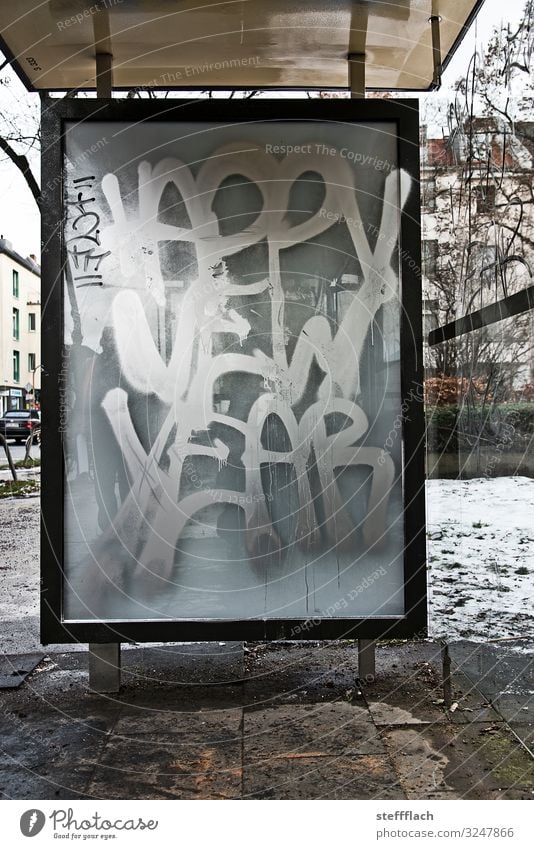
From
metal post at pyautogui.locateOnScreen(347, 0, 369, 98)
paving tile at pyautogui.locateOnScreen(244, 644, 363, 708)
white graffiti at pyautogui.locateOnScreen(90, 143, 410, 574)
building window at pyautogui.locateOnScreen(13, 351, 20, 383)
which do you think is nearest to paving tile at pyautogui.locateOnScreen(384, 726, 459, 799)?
paving tile at pyautogui.locateOnScreen(244, 644, 363, 708)

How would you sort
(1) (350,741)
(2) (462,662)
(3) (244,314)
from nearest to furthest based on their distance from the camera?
(1) (350,741) < (3) (244,314) < (2) (462,662)

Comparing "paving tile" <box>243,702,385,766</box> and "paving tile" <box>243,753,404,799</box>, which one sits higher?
"paving tile" <box>243,753,404,799</box>

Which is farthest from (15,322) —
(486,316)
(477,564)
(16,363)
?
(486,316)

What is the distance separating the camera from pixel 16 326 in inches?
1323

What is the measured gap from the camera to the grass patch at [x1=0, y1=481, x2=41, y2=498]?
12.3m

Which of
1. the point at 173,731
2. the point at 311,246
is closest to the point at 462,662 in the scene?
the point at 173,731

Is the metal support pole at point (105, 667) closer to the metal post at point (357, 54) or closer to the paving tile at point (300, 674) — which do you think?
the paving tile at point (300, 674)

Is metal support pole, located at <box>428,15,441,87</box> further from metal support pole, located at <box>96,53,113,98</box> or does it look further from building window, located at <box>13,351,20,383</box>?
building window, located at <box>13,351,20,383</box>

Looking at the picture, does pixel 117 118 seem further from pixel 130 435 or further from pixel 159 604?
pixel 159 604

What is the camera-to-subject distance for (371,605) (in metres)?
3.79

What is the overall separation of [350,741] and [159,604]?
42.1 inches

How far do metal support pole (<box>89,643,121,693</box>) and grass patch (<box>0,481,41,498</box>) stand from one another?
28.7 feet

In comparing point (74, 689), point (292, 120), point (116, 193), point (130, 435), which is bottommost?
point (74, 689)

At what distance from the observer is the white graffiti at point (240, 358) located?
378 centimetres
